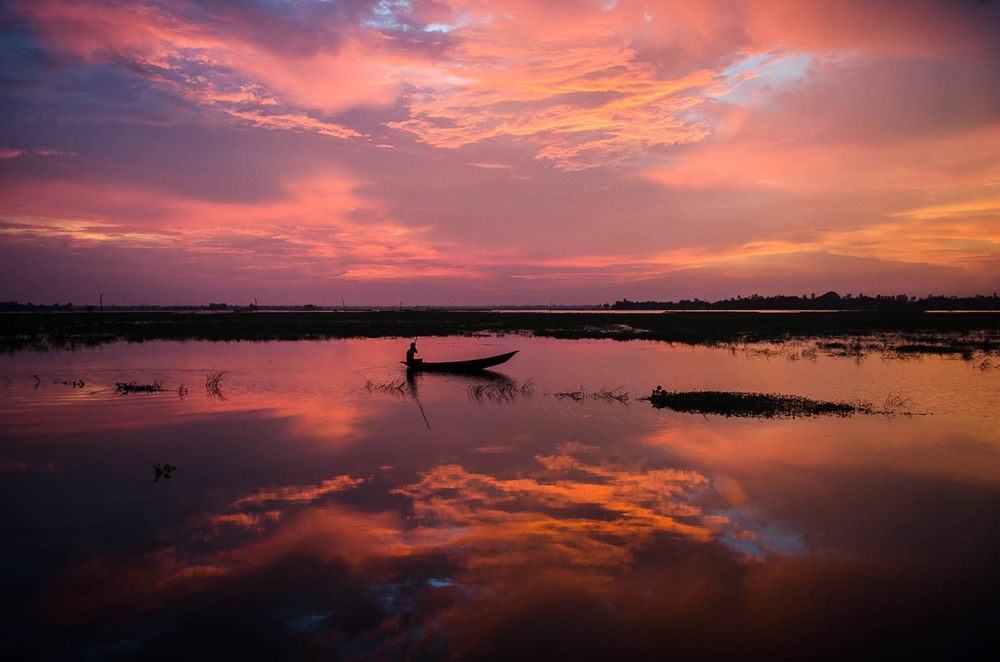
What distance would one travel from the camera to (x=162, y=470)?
435 inches

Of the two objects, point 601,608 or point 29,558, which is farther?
point 29,558

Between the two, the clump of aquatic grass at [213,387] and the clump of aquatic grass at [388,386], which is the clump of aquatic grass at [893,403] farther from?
the clump of aquatic grass at [213,387]

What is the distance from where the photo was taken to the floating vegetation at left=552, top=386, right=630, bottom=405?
755 inches

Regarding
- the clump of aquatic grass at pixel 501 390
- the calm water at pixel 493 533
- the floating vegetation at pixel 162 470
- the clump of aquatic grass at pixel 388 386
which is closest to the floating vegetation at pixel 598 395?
the clump of aquatic grass at pixel 501 390

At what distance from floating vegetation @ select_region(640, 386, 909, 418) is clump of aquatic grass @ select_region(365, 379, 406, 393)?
31.7 feet

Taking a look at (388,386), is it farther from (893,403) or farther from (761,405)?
(893,403)

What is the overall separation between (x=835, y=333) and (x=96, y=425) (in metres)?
54.2

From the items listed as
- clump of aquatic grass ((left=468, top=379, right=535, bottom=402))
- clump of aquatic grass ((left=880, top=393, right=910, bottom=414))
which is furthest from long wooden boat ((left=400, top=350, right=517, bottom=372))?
clump of aquatic grass ((left=880, top=393, right=910, bottom=414))

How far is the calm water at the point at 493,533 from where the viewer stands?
563cm

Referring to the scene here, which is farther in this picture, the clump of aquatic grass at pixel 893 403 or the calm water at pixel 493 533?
the clump of aquatic grass at pixel 893 403

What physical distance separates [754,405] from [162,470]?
16.1 m

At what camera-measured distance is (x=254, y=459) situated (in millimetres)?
12016

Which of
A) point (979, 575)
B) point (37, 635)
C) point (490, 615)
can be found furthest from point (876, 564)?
point (37, 635)

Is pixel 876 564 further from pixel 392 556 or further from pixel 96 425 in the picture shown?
pixel 96 425
